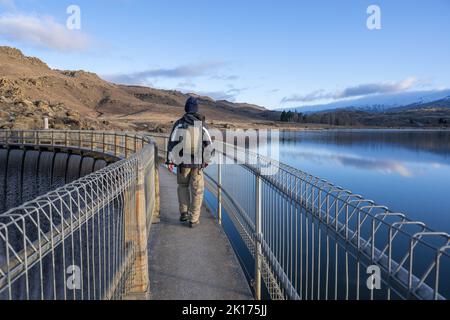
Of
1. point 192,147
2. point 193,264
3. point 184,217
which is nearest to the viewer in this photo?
point 193,264

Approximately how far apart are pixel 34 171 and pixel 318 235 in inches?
983

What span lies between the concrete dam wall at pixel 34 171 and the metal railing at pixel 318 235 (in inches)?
571

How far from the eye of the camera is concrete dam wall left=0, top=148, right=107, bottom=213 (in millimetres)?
22305

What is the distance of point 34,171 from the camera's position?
26062mm

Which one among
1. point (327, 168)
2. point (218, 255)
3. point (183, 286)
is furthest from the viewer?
point (327, 168)

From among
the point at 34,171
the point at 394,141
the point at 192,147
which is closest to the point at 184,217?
the point at 192,147

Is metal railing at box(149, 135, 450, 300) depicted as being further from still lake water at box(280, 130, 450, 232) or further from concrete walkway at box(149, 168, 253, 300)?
still lake water at box(280, 130, 450, 232)

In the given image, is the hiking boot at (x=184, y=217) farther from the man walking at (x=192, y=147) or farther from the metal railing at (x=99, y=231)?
the metal railing at (x=99, y=231)

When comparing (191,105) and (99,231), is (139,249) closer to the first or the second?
(99,231)

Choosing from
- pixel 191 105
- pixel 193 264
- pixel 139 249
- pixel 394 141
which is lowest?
pixel 193 264
